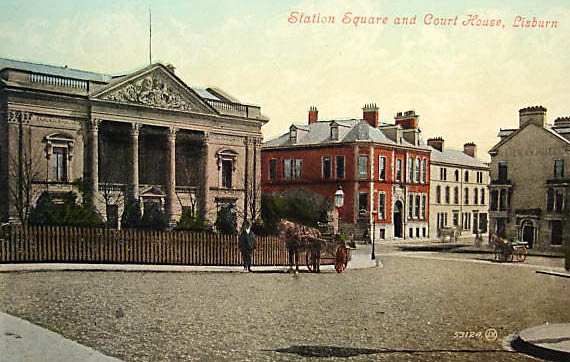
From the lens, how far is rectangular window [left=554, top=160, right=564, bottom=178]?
11.2ft

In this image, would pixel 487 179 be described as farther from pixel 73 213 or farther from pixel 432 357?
pixel 73 213

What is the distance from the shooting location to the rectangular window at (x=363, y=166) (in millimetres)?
3445

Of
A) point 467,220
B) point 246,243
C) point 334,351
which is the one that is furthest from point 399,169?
point 334,351

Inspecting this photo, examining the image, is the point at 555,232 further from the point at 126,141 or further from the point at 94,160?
the point at 94,160

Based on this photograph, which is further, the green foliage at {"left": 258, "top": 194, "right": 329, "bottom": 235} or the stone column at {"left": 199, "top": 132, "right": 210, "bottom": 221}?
the green foliage at {"left": 258, "top": 194, "right": 329, "bottom": 235}

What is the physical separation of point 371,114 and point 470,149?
66 cm

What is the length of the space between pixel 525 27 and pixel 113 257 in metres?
2.73

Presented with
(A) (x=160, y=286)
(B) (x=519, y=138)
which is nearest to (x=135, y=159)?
(A) (x=160, y=286)

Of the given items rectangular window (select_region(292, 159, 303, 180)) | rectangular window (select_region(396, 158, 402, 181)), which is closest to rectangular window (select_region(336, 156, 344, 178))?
rectangular window (select_region(292, 159, 303, 180))

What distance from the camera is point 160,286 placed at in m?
3.28

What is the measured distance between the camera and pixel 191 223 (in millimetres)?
3232

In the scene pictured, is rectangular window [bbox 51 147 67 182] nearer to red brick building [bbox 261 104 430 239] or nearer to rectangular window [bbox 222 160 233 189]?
rectangular window [bbox 222 160 233 189]

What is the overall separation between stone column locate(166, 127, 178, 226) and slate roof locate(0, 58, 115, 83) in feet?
1.58

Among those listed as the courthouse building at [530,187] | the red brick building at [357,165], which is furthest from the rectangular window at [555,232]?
the red brick building at [357,165]
